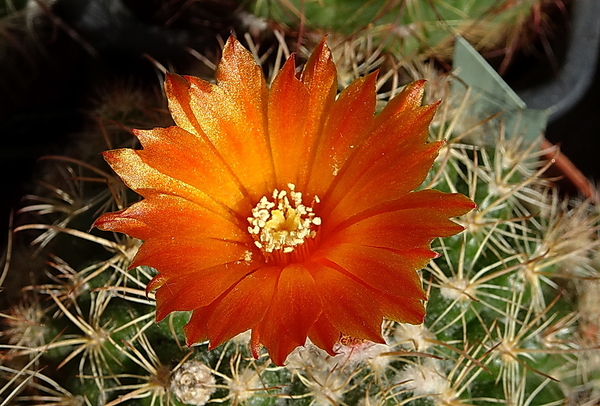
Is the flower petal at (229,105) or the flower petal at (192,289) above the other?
the flower petal at (229,105)

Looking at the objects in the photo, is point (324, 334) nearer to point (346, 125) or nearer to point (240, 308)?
point (240, 308)

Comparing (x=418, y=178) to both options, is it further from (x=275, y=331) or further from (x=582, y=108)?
(x=582, y=108)

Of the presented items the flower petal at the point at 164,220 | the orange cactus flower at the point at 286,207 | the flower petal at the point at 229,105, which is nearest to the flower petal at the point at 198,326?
the orange cactus flower at the point at 286,207

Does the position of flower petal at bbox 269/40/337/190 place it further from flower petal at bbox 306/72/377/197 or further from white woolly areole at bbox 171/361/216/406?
white woolly areole at bbox 171/361/216/406

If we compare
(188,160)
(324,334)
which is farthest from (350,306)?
(188,160)

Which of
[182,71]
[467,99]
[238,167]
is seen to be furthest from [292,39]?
[238,167]

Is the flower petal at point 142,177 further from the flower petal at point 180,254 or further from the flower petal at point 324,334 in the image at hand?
the flower petal at point 324,334

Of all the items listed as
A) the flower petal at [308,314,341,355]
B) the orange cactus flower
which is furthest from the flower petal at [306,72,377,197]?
the flower petal at [308,314,341,355]

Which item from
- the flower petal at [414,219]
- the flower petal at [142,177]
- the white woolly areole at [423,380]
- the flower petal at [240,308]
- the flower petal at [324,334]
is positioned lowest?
the white woolly areole at [423,380]
